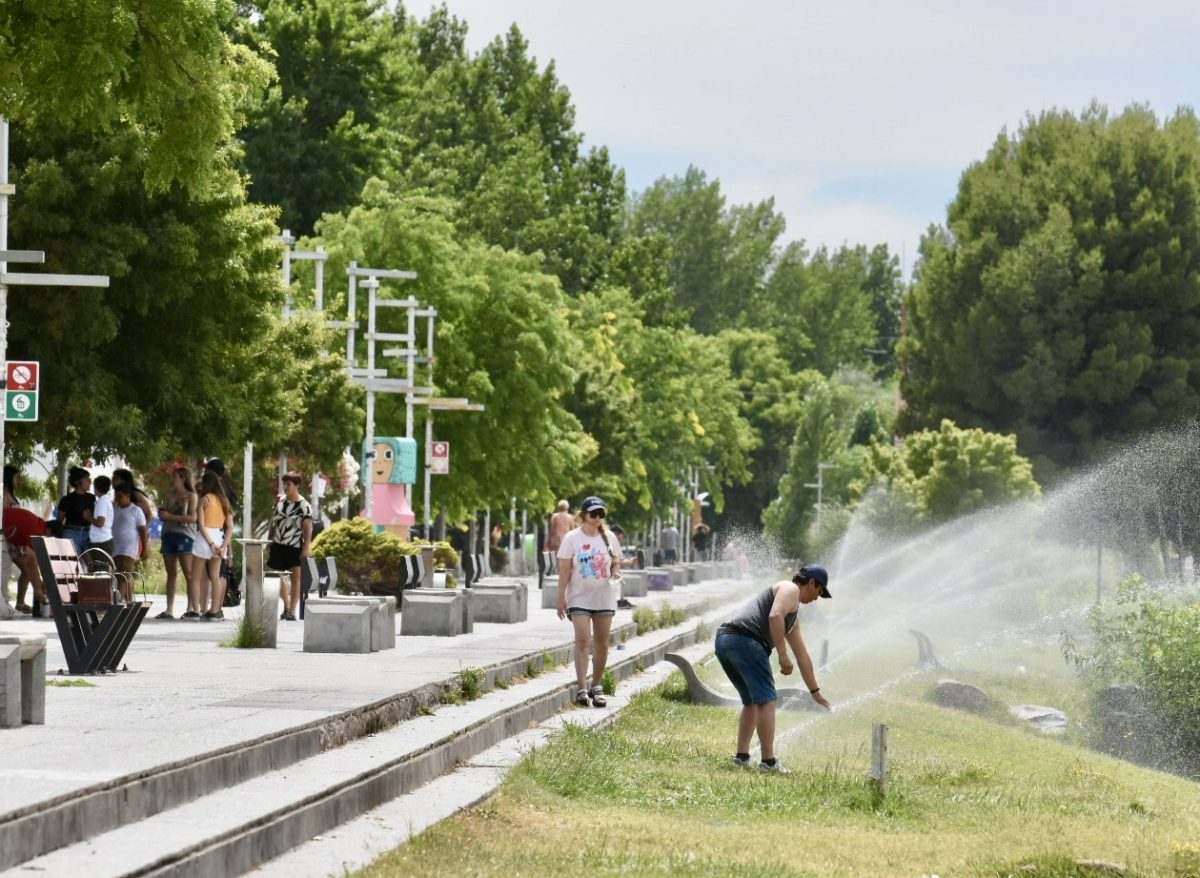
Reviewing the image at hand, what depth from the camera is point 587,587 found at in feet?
62.6

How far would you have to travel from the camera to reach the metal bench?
15.6 meters

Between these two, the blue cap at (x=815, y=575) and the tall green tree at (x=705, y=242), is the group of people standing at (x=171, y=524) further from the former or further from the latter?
the tall green tree at (x=705, y=242)

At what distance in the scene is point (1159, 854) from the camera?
11.2 meters

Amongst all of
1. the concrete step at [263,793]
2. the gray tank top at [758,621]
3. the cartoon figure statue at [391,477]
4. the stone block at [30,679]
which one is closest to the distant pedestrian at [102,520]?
the concrete step at [263,793]

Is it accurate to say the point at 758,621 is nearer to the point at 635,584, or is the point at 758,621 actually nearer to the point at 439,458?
the point at 635,584

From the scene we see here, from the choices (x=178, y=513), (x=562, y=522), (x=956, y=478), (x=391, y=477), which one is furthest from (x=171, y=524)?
(x=956, y=478)

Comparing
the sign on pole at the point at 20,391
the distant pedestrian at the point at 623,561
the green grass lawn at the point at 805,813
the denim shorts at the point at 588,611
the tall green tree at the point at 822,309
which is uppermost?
the tall green tree at the point at 822,309

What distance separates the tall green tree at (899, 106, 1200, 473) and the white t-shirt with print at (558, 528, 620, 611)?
48.3m

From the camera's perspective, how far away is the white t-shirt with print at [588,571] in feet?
62.1

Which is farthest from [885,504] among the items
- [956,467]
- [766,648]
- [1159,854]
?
[1159,854]

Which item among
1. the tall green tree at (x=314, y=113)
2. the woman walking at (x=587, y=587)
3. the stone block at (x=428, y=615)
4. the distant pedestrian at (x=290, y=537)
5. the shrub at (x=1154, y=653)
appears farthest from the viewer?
the tall green tree at (x=314, y=113)

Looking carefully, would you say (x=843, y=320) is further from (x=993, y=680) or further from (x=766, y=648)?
(x=766, y=648)

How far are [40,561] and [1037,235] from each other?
182 ft

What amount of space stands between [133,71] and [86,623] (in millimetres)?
3785
